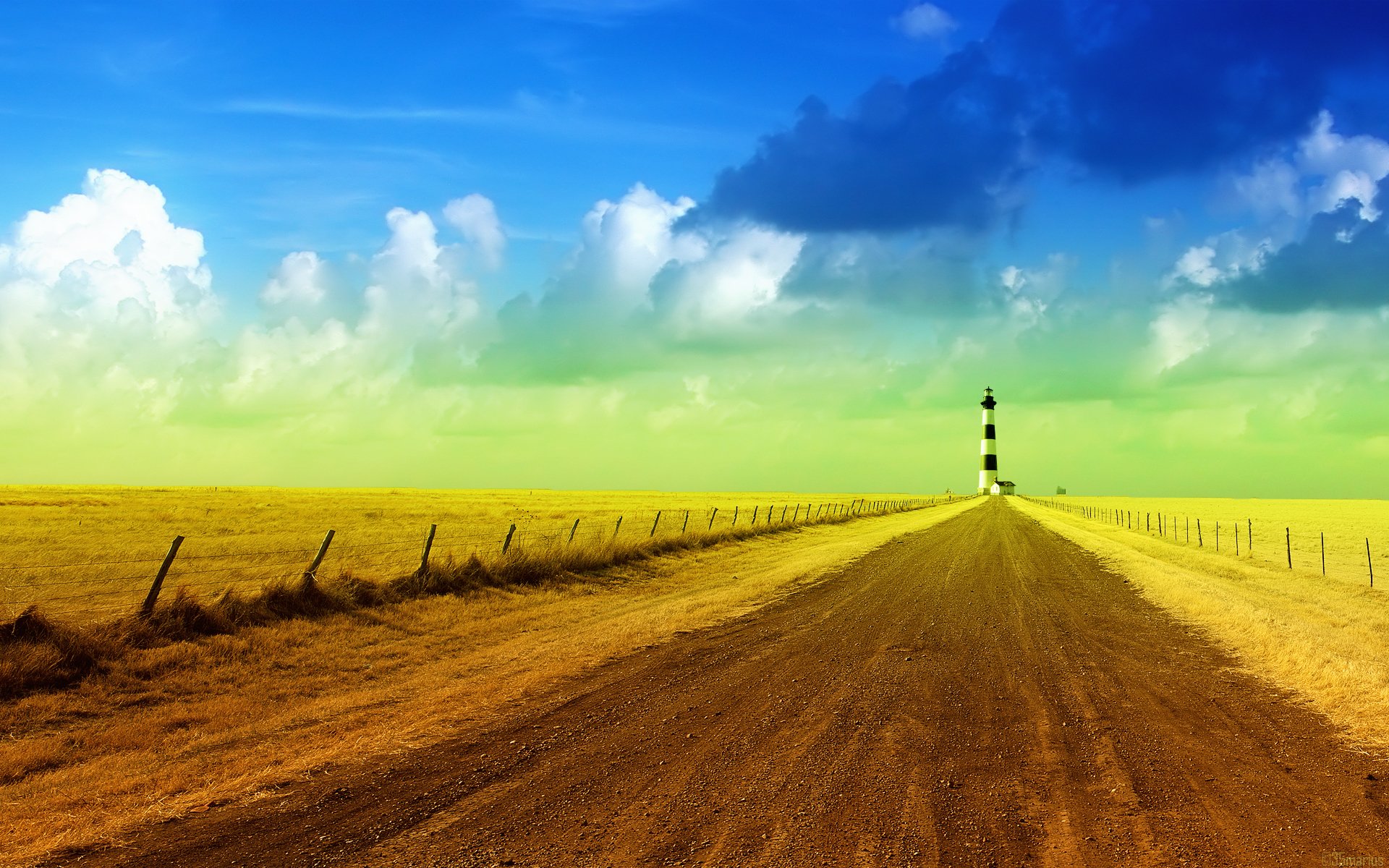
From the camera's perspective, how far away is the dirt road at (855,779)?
217 inches

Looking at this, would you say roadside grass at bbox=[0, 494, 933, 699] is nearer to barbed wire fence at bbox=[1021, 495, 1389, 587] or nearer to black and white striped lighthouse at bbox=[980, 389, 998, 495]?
barbed wire fence at bbox=[1021, 495, 1389, 587]

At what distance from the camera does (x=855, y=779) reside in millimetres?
6727

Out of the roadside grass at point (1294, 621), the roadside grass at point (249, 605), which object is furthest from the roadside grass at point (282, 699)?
the roadside grass at point (1294, 621)

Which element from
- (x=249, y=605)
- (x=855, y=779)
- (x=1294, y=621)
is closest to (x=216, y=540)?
(x=249, y=605)

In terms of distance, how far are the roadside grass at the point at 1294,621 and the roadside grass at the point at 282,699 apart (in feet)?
27.5

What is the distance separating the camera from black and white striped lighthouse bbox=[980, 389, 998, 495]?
487 feet

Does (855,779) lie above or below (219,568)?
above

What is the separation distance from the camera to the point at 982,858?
5336 millimetres

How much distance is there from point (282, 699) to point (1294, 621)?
16.7 meters

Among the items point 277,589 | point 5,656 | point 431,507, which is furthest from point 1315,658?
point 431,507

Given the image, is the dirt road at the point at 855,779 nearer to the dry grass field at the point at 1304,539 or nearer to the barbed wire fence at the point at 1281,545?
the barbed wire fence at the point at 1281,545

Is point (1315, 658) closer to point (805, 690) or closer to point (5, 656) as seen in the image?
point (805, 690)

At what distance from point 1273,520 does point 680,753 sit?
78.2m

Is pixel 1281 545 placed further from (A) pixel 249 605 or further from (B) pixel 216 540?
(B) pixel 216 540
